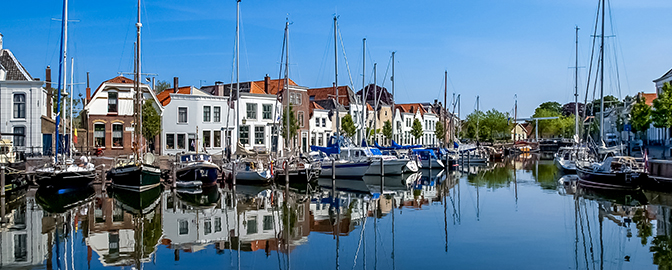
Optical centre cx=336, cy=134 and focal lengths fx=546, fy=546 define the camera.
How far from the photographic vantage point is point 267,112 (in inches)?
2251

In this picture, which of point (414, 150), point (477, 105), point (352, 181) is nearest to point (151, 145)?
point (352, 181)

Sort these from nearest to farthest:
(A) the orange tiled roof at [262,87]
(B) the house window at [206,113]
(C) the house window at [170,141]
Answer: (C) the house window at [170,141], (B) the house window at [206,113], (A) the orange tiled roof at [262,87]

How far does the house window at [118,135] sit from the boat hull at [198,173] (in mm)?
16359

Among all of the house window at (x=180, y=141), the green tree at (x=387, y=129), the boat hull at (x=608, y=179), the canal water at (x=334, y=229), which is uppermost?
the green tree at (x=387, y=129)

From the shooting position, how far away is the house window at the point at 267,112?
57.0 m

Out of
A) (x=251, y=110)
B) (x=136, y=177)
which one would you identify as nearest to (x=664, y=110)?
(x=251, y=110)

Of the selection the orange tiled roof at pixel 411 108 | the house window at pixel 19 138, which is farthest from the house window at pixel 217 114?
the orange tiled roof at pixel 411 108

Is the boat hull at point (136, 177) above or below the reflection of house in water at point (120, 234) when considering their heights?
above

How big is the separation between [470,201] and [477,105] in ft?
261

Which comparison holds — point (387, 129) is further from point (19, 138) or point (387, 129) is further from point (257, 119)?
point (19, 138)

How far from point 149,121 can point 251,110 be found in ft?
38.0

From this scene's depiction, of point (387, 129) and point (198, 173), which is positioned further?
point (387, 129)

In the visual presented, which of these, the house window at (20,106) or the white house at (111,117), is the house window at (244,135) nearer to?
the white house at (111,117)

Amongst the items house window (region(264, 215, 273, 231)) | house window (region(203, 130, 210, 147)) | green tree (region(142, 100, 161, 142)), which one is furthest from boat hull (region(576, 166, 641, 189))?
green tree (region(142, 100, 161, 142))
